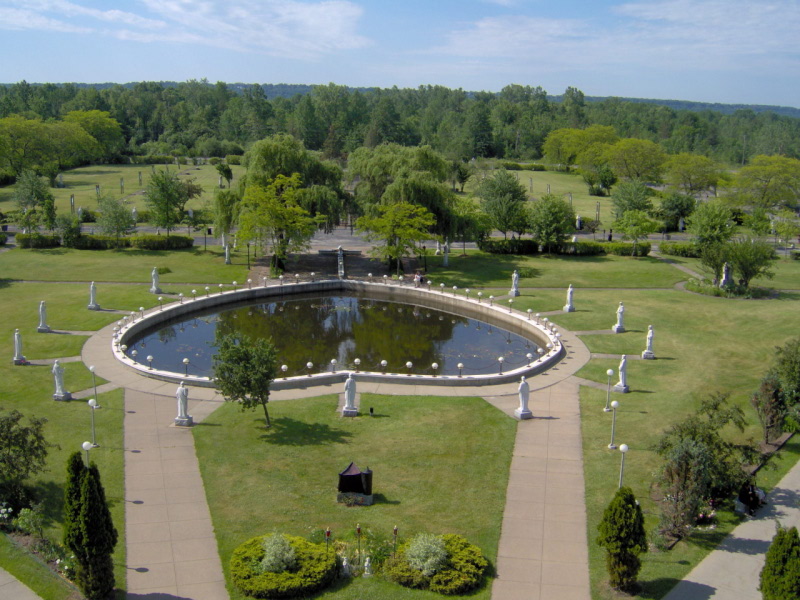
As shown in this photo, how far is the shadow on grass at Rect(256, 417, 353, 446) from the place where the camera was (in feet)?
77.0

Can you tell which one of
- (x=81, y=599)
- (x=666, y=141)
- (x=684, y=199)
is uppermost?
(x=666, y=141)

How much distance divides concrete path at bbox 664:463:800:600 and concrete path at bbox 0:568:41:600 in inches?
539

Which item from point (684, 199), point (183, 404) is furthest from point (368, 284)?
point (684, 199)

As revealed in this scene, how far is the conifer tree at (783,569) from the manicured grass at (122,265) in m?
35.1

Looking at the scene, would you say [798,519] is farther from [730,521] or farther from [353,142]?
[353,142]

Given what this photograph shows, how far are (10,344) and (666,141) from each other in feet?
433

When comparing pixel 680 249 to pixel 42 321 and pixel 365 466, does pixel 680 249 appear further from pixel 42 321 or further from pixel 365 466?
pixel 42 321

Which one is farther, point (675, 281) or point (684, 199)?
point (684, 199)

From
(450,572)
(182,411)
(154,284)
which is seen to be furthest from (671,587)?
(154,284)

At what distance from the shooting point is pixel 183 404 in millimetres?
24219

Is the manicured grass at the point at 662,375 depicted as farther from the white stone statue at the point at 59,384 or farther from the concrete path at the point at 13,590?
the white stone statue at the point at 59,384

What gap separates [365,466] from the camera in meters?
21.9

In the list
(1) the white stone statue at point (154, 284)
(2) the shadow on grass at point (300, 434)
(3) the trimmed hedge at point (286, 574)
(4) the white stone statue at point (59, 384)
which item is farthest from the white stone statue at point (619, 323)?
(1) the white stone statue at point (154, 284)

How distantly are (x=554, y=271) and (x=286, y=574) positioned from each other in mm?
36573
